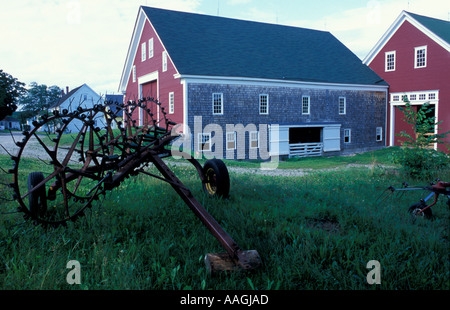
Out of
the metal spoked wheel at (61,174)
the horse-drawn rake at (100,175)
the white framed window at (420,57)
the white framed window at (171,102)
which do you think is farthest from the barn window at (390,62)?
the metal spoked wheel at (61,174)

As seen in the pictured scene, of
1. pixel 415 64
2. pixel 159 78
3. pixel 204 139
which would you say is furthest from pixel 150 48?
pixel 415 64

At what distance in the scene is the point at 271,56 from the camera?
27828 mm

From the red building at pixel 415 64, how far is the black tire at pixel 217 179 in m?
22.1

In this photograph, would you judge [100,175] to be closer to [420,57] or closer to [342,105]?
[342,105]

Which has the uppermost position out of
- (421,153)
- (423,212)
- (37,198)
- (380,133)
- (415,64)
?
(415,64)

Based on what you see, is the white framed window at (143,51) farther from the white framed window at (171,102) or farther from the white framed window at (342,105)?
the white framed window at (342,105)

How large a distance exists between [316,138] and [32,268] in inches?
1095

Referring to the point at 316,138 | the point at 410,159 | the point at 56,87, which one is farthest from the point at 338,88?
the point at 56,87

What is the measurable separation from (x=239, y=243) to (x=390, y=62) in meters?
30.2

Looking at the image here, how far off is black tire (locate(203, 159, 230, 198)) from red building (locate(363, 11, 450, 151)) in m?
22.1

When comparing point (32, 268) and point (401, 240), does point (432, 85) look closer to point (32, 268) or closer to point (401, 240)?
point (401, 240)

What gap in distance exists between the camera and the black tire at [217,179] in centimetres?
681

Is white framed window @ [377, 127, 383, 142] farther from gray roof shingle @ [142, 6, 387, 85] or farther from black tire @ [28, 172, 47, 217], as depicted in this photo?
black tire @ [28, 172, 47, 217]

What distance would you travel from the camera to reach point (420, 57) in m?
27.5
